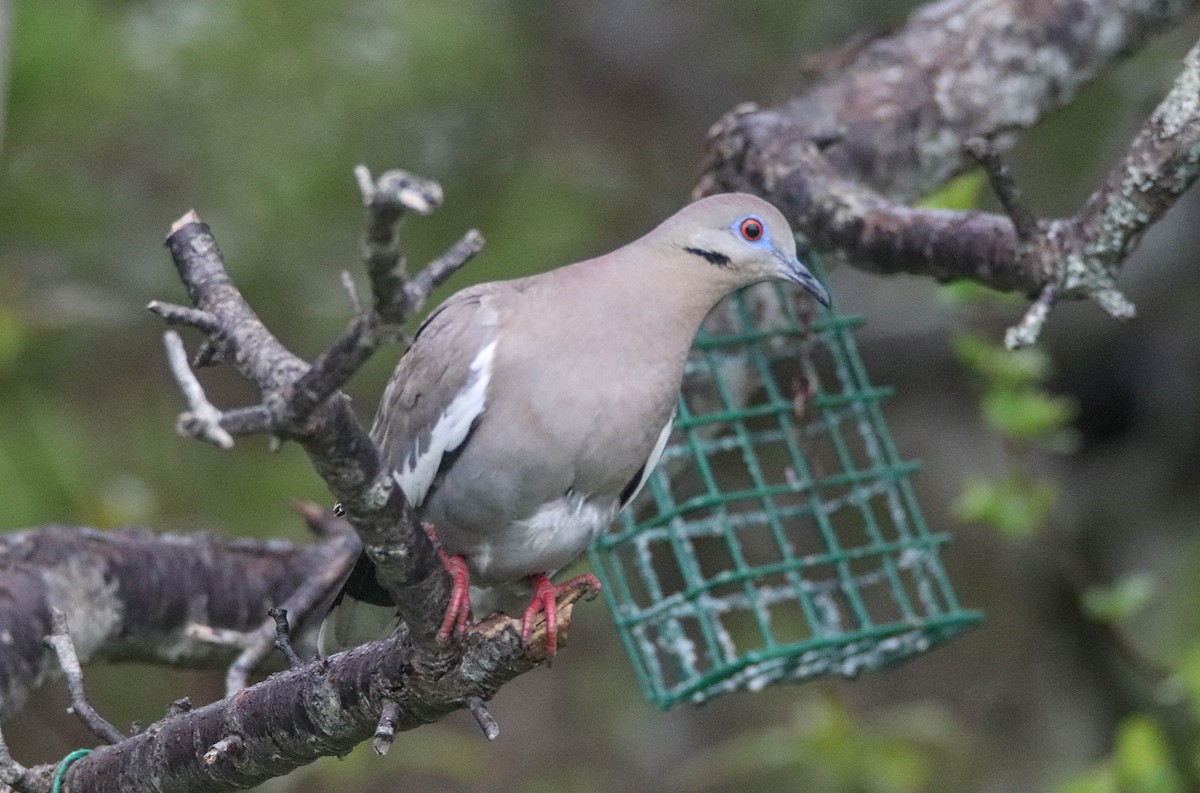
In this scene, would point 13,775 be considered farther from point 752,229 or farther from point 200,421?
point 752,229

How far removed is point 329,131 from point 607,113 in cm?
148

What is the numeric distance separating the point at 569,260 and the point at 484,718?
314cm

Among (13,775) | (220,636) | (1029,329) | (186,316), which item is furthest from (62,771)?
(1029,329)

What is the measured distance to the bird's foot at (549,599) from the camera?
227 centimetres

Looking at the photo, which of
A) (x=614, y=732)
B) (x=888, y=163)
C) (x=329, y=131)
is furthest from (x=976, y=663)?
(x=329, y=131)

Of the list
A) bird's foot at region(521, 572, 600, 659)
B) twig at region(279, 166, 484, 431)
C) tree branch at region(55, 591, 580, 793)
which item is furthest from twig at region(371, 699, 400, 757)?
twig at region(279, 166, 484, 431)

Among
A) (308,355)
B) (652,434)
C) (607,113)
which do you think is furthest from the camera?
(607,113)

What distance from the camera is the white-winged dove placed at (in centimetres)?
259

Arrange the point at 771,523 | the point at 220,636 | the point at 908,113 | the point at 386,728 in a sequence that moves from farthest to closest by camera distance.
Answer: the point at 908,113 → the point at 771,523 → the point at 220,636 → the point at 386,728

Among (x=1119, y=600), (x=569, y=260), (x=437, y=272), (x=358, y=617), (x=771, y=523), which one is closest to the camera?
(x=437, y=272)

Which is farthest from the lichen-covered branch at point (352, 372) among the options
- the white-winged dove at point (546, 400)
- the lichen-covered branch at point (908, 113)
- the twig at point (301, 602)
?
the lichen-covered branch at point (908, 113)

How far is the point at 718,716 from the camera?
20.4 feet

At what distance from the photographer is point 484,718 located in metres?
2.19

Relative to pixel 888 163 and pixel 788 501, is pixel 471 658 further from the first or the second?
pixel 788 501
